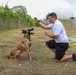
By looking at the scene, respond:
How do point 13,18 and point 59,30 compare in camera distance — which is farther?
point 13,18

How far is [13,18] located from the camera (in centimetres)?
3381

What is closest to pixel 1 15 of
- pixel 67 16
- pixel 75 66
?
pixel 75 66

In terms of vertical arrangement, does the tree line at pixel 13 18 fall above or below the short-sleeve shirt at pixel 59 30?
below

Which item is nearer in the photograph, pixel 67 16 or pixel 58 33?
pixel 58 33

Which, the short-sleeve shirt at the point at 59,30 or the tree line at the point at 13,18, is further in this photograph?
the tree line at the point at 13,18

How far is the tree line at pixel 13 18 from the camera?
29.0 metres

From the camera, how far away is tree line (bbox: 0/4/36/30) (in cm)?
2900

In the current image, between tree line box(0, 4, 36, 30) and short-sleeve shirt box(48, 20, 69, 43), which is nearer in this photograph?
short-sleeve shirt box(48, 20, 69, 43)

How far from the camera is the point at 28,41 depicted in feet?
33.8

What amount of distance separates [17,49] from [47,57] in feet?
3.52

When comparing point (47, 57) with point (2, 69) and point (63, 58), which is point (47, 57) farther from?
point (2, 69)

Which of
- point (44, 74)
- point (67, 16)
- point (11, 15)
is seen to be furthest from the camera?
point (67, 16)

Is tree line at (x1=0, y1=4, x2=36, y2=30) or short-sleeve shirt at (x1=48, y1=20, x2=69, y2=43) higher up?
short-sleeve shirt at (x1=48, y1=20, x2=69, y2=43)

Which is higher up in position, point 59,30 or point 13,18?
point 59,30
